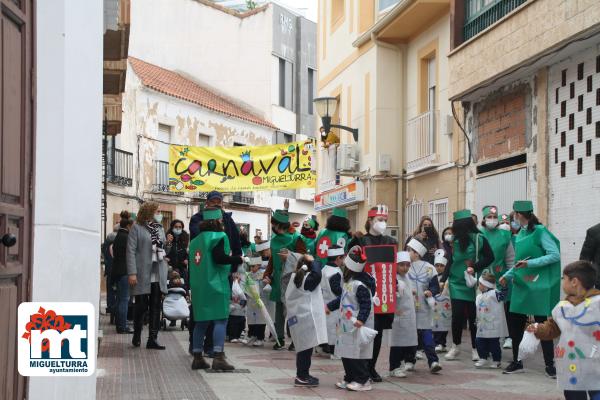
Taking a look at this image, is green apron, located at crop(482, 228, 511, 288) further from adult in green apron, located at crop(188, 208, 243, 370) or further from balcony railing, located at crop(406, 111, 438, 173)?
balcony railing, located at crop(406, 111, 438, 173)

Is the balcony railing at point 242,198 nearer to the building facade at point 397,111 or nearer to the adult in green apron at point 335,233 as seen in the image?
the building facade at point 397,111

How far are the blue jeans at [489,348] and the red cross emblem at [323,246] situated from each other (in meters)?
2.01

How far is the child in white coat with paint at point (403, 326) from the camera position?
404 inches

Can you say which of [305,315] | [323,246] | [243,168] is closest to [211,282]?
[305,315]

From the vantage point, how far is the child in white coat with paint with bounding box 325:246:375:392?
30.2 feet

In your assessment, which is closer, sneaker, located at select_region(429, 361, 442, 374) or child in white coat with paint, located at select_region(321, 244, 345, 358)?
child in white coat with paint, located at select_region(321, 244, 345, 358)

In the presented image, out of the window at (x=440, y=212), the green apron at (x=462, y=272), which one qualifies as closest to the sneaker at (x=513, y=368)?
the green apron at (x=462, y=272)

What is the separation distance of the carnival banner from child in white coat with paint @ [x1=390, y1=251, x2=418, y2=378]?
1220 cm

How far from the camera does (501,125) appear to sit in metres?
16.8

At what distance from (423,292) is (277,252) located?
2.84 metres

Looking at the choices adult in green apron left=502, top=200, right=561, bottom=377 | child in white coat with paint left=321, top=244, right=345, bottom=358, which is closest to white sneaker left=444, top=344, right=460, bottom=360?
adult in green apron left=502, top=200, right=561, bottom=377

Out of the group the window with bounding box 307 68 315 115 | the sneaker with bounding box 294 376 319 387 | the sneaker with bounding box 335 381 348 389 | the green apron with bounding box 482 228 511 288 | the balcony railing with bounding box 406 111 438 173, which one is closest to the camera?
the sneaker with bounding box 335 381 348 389

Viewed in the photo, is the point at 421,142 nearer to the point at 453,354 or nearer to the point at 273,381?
the point at 453,354

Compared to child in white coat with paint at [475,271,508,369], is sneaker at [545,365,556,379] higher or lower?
lower
